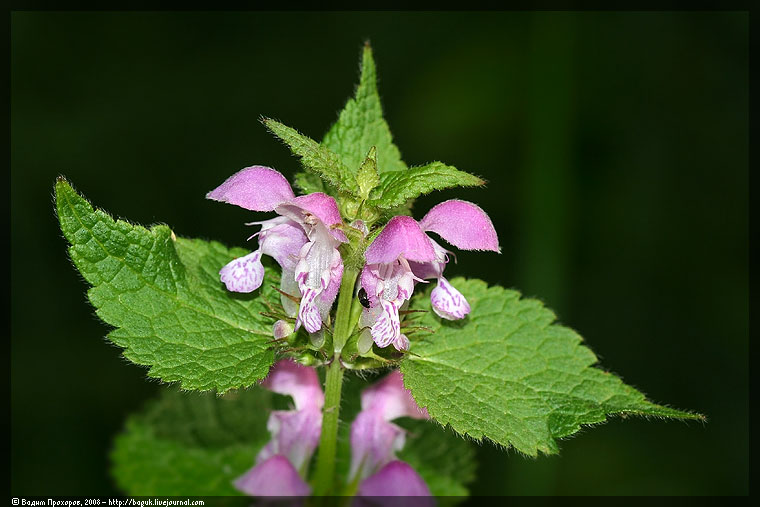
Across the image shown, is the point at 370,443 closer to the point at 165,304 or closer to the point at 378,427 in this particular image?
the point at 378,427

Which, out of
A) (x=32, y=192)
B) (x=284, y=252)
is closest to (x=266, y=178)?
(x=284, y=252)

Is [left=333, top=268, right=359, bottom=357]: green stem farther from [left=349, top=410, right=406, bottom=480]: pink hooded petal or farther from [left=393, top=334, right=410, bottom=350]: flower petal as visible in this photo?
[left=349, top=410, right=406, bottom=480]: pink hooded petal

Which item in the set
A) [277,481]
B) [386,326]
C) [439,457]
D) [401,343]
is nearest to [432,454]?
[439,457]

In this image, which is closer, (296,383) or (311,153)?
(311,153)

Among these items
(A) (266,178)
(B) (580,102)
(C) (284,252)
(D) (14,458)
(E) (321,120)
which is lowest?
(D) (14,458)

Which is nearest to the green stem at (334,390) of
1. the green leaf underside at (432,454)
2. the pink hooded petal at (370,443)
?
the pink hooded petal at (370,443)

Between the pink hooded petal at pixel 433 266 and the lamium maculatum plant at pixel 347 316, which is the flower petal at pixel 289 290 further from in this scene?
the pink hooded petal at pixel 433 266

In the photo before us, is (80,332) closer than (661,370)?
Yes

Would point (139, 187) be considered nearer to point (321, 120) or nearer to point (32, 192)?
point (32, 192)
